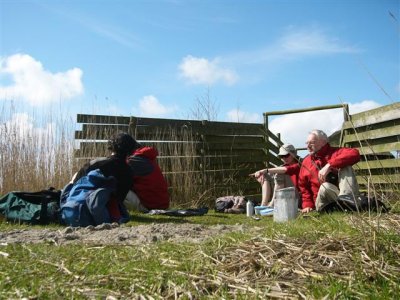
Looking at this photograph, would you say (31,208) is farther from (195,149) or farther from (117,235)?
(195,149)

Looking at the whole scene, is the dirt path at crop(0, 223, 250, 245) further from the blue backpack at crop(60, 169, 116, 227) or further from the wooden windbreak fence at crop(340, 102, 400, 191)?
the wooden windbreak fence at crop(340, 102, 400, 191)

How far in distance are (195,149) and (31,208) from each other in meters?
5.09

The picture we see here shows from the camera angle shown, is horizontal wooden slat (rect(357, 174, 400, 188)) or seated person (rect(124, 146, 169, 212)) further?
seated person (rect(124, 146, 169, 212))

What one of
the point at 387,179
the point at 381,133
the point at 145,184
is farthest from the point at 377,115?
the point at 387,179

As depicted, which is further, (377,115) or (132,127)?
(132,127)

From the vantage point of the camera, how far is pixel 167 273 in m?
2.47

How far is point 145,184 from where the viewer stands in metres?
7.78

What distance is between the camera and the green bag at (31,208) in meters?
5.93

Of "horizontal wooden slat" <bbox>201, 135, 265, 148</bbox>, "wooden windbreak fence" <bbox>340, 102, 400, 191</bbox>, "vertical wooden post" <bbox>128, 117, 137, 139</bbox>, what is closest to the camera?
"wooden windbreak fence" <bbox>340, 102, 400, 191</bbox>

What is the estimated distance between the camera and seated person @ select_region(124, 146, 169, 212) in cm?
768

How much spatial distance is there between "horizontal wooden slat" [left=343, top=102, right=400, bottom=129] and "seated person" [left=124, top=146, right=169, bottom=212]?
411cm

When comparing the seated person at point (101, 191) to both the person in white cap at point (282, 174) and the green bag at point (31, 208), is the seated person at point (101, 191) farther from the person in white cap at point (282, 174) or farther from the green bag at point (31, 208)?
the person in white cap at point (282, 174)

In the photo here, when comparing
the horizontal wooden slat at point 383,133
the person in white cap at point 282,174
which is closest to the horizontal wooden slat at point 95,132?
the person in white cap at point 282,174

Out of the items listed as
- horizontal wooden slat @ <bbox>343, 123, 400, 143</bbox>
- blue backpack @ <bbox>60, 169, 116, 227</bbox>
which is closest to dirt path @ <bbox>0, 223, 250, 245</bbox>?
blue backpack @ <bbox>60, 169, 116, 227</bbox>
